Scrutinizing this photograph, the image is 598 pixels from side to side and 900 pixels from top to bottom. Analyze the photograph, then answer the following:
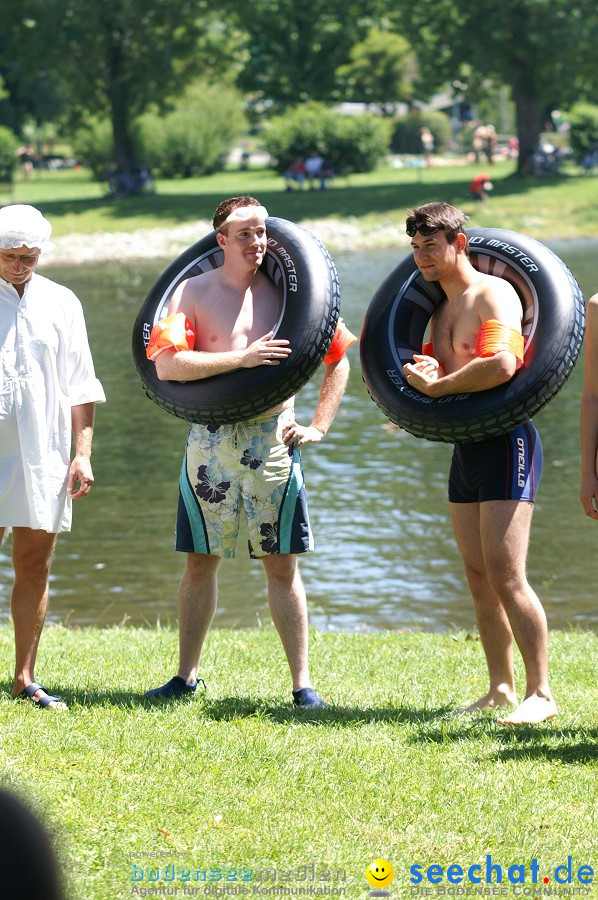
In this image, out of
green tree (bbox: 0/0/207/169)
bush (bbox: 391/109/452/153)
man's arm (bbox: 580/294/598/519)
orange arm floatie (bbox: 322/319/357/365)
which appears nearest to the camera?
man's arm (bbox: 580/294/598/519)

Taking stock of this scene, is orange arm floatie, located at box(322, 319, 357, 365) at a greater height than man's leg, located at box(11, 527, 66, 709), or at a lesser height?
greater

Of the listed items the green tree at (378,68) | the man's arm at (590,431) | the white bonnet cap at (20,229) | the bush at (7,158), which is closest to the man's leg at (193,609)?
the white bonnet cap at (20,229)

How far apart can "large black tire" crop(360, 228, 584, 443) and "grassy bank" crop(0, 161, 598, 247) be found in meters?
28.0

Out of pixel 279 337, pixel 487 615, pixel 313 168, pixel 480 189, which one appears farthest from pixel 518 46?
pixel 487 615

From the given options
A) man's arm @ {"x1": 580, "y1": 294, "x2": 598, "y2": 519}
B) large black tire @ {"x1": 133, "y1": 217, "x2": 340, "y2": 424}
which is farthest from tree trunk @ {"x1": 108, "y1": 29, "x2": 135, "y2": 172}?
man's arm @ {"x1": 580, "y1": 294, "x2": 598, "y2": 519}

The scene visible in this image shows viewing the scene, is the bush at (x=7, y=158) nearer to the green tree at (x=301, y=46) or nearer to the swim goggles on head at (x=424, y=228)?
the green tree at (x=301, y=46)

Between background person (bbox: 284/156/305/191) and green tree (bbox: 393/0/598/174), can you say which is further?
background person (bbox: 284/156/305/191)

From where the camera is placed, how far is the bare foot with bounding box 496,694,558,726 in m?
4.75

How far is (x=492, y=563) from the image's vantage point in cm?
486

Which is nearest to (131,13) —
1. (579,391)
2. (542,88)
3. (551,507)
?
(542,88)

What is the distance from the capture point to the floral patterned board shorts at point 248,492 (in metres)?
5.06

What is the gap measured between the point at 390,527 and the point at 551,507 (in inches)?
59.0

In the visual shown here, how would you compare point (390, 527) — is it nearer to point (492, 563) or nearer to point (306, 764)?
point (492, 563)

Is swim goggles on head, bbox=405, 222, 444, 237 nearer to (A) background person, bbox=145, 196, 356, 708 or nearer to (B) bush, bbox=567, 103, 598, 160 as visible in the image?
(A) background person, bbox=145, 196, 356, 708
